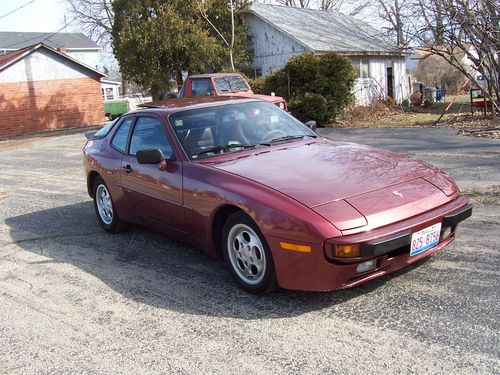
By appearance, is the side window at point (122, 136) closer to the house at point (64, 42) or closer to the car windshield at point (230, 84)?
the car windshield at point (230, 84)

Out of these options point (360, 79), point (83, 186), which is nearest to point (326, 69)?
point (360, 79)

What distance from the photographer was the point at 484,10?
47.3ft

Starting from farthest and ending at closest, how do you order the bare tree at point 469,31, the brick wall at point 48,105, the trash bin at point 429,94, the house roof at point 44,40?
the house roof at point 44,40 < the trash bin at point 429,94 < the brick wall at point 48,105 < the bare tree at point 469,31

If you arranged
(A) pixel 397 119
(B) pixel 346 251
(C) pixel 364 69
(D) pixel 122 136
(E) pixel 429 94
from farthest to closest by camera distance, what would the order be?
(E) pixel 429 94, (C) pixel 364 69, (A) pixel 397 119, (D) pixel 122 136, (B) pixel 346 251

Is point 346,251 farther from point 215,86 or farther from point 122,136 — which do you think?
point 215,86

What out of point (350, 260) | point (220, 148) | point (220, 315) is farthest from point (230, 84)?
point (350, 260)

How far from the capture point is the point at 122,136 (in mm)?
5750

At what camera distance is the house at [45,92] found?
25.6 metres

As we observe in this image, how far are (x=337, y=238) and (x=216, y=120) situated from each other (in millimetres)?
2052

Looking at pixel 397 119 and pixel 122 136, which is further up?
pixel 122 136

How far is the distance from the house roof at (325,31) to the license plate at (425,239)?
2060 cm

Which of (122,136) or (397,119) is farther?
(397,119)

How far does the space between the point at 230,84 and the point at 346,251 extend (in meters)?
13.4

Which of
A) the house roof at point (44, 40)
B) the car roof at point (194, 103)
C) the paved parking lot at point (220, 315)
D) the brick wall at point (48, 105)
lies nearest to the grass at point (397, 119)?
the paved parking lot at point (220, 315)
